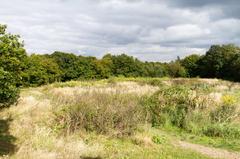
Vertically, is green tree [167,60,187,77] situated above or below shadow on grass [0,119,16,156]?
below

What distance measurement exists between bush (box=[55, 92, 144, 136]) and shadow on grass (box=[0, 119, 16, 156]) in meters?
1.62

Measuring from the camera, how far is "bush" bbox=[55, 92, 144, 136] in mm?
13016

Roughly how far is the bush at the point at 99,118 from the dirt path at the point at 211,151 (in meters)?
1.76

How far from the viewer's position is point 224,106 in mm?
16172

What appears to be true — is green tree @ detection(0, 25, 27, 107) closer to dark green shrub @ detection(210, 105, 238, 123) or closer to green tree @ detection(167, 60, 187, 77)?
dark green shrub @ detection(210, 105, 238, 123)

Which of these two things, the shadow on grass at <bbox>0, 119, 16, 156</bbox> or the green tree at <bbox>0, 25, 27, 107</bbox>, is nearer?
the green tree at <bbox>0, 25, 27, 107</bbox>

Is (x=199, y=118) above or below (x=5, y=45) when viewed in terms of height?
below

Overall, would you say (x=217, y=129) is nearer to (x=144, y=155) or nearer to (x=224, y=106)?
(x=224, y=106)

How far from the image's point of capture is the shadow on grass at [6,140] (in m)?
9.92

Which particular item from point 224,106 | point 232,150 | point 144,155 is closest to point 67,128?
point 144,155

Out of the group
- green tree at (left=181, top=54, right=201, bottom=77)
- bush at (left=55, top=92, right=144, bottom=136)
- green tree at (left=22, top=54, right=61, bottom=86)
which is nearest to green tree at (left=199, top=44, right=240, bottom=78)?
green tree at (left=181, top=54, right=201, bottom=77)

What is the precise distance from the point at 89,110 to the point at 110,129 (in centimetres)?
103

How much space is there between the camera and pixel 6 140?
36.8ft

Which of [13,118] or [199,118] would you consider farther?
[199,118]
